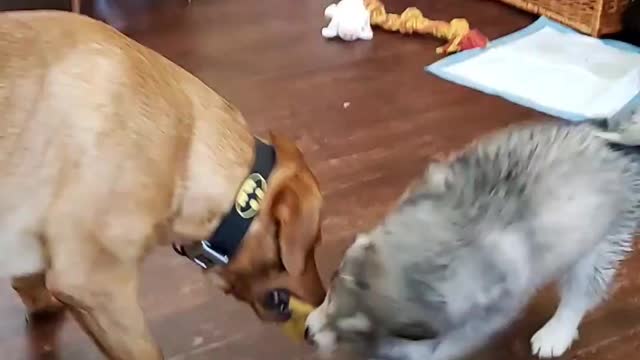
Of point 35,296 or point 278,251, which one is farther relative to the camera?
point 35,296

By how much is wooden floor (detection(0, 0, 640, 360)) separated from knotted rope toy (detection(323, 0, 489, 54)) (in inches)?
1.8

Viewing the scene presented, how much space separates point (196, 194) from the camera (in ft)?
5.28

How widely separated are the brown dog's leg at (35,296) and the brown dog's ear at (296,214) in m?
0.55

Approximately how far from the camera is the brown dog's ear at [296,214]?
5.28 feet

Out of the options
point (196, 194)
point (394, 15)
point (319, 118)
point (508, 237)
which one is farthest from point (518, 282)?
point (394, 15)

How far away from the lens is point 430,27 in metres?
3.29

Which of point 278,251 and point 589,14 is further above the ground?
point 278,251

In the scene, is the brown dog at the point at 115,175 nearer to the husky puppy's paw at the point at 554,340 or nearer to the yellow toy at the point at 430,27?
the husky puppy's paw at the point at 554,340

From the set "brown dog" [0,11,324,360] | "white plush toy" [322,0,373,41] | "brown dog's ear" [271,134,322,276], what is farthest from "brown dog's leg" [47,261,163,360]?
"white plush toy" [322,0,373,41]

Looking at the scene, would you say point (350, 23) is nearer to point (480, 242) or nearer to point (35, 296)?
point (35, 296)

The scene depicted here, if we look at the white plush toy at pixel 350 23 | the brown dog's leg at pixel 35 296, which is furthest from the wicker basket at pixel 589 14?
the brown dog's leg at pixel 35 296

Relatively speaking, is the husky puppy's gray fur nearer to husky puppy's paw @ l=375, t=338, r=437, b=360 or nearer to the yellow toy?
husky puppy's paw @ l=375, t=338, r=437, b=360

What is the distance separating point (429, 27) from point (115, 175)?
6.29ft

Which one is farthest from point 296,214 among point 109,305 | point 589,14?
point 589,14
